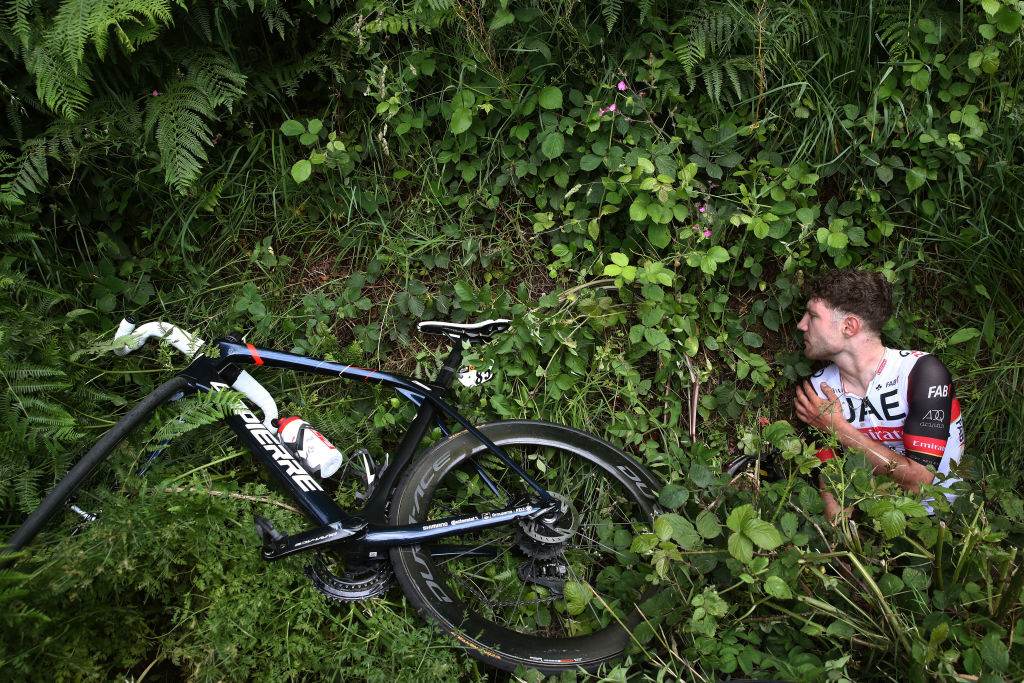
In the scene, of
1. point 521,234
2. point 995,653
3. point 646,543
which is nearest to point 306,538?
point 646,543

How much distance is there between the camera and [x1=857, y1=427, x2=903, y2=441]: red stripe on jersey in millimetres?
3342

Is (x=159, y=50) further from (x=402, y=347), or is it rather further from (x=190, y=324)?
(x=402, y=347)

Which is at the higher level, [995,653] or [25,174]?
[25,174]

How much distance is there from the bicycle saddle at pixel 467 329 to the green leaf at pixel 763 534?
4.35 feet

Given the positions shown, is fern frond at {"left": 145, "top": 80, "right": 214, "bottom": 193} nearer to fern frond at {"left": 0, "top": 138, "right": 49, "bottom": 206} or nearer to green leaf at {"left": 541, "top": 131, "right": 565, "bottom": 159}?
fern frond at {"left": 0, "top": 138, "right": 49, "bottom": 206}

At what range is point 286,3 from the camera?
333 cm

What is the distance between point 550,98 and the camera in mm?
3316

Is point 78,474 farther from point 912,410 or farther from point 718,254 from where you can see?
point 912,410

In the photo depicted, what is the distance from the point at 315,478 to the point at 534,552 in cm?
99

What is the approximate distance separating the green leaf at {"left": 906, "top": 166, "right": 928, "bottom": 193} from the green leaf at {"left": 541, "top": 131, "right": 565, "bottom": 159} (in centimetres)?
177

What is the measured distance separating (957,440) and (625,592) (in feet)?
6.01

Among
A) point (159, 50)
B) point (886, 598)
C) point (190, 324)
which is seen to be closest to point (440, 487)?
point (190, 324)

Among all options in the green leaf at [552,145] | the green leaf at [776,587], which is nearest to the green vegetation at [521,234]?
the green leaf at [552,145]

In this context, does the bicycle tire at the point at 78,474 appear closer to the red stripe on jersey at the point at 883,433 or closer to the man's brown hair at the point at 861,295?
the man's brown hair at the point at 861,295
